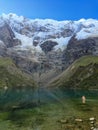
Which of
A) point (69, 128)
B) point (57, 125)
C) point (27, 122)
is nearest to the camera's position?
point (69, 128)

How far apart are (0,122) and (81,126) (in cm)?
2169

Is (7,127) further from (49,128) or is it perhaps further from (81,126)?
(81,126)

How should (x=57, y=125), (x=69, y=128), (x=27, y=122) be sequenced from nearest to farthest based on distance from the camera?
(x=69, y=128), (x=57, y=125), (x=27, y=122)

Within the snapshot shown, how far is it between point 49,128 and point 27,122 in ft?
38.8

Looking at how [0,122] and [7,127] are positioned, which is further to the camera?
[0,122]

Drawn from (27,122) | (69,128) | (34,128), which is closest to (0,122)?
(27,122)

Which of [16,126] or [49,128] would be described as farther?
[16,126]

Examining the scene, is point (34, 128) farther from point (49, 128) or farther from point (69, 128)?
point (69, 128)

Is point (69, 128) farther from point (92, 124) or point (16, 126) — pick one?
point (16, 126)

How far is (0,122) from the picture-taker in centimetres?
7306

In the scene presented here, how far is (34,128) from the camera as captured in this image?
62094 mm

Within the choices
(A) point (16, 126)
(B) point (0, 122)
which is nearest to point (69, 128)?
(A) point (16, 126)

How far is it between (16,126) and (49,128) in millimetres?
8357

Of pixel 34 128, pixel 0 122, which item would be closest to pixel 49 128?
pixel 34 128
